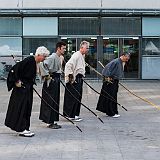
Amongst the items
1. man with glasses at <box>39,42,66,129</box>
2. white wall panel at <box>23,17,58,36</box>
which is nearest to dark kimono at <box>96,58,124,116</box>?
man with glasses at <box>39,42,66,129</box>

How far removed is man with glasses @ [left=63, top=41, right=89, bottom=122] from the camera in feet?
38.9

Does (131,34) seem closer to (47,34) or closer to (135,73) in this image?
(135,73)

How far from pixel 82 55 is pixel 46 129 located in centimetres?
228

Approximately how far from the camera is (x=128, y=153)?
824 cm

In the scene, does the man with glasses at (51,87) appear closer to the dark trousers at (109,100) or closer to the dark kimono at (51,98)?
the dark kimono at (51,98)

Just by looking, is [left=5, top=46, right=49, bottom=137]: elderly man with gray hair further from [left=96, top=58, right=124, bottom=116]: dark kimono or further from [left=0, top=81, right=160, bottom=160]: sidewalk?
[left=96, top=58, right=124, bottom=116]: dark kimono

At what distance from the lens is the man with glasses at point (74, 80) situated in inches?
466

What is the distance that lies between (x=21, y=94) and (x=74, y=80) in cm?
247

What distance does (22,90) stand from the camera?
9.77 m
